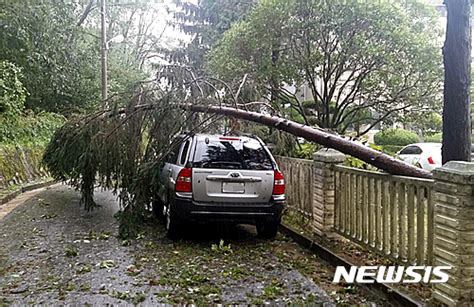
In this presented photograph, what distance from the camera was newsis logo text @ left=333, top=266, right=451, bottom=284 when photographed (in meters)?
4.18

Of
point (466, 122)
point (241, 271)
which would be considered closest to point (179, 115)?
point (241, 271)

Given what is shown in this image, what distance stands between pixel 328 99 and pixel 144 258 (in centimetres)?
866

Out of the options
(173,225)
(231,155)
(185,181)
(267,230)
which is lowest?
(267,230)

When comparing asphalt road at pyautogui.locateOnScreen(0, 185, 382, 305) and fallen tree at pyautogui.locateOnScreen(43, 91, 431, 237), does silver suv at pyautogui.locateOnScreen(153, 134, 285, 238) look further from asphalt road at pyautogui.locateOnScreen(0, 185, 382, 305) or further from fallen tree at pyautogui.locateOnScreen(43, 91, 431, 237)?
fallen tree at pyautogui.locateOnScreen(43, 91, 431, 237)

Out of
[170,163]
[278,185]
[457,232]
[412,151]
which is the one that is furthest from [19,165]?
[457,232]

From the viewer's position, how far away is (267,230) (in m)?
7.55

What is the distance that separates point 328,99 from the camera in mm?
13562

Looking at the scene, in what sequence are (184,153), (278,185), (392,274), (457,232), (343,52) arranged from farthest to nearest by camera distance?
1. (343,52)
2. (184,153)
3. (278,185)
4. (392,274)
5. (457,232)

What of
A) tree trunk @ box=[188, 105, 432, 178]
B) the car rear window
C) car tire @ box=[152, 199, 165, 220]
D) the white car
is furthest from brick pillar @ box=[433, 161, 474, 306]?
the white car

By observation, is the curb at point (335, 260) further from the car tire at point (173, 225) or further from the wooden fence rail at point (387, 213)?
the car tire at point (173, 225)

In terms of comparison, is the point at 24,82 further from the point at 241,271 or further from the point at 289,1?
the point at 241,271

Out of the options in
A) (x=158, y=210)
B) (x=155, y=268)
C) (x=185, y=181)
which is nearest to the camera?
(x=155, y=268)

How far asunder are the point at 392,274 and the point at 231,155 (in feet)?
9.73

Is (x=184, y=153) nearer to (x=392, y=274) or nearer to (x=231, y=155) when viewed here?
(x=231, y=155)
